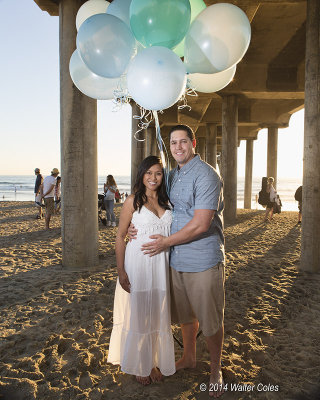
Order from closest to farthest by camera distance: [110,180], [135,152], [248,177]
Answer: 1. [110,180]
2. [135,152]
3. [248,177]

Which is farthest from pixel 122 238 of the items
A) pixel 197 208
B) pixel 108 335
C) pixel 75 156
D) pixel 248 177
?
pixel 248 177

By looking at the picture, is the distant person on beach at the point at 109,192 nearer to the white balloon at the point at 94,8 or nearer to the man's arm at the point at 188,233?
the white balloon at the point at 94,8

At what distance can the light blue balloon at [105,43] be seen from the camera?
2543mm

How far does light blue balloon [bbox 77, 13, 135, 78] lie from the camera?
254 centimetres

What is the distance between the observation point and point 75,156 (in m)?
5.56

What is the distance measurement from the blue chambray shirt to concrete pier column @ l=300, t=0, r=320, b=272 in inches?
151

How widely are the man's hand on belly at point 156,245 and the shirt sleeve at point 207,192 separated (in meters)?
0.34

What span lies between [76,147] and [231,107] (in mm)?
8606

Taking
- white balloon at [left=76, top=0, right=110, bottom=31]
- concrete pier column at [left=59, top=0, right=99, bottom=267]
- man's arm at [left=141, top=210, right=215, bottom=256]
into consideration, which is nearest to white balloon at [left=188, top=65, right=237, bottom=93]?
white balloon at [left=76, top=0, right=110, bottom=31]

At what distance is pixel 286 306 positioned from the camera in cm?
414

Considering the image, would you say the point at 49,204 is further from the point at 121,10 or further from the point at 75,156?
the point at 121,10

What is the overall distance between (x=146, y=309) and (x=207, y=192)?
1.03m

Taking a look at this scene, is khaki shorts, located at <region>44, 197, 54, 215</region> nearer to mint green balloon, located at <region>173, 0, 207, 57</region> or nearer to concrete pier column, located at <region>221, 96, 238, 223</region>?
concrete pier column, located at <region>221, 96, 238, 223</region>

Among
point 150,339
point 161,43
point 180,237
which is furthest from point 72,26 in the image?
point 150,339
